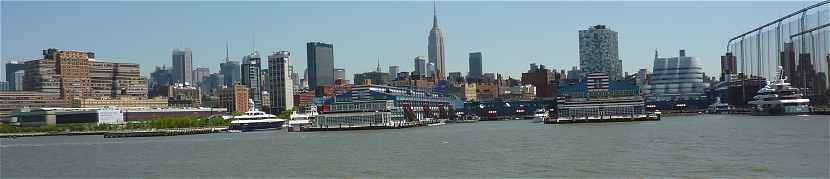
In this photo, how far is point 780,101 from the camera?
607 ft

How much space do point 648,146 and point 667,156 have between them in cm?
1145

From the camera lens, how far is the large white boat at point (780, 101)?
18218cm

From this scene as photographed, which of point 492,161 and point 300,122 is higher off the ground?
point 300,122

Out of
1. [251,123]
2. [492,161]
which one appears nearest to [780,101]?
[251,123]

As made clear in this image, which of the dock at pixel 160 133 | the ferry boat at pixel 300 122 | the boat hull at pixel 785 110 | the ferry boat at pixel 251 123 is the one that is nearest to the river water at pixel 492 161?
the dock at pixel 160 133

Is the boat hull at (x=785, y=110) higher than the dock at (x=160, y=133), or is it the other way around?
the boat hull at (x=785, y=110)

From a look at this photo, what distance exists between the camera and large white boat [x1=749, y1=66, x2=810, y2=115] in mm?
182175

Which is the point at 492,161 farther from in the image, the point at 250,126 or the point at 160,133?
the point at 250,126

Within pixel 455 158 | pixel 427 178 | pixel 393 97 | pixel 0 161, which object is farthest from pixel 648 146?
pixel 393 97

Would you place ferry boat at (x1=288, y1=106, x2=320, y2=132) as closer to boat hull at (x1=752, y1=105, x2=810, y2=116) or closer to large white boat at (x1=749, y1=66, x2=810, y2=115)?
boat hull at (x1=752, y1=105, x2=810, y2=116)

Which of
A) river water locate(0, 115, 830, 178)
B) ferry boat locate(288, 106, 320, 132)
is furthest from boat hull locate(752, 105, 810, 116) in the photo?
river water locate(0, 115, 830, 178)

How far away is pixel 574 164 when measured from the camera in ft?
184

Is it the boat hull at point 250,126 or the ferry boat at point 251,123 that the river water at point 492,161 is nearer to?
the boat hull at point 250,126

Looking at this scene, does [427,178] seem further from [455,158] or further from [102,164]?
[102,164]
